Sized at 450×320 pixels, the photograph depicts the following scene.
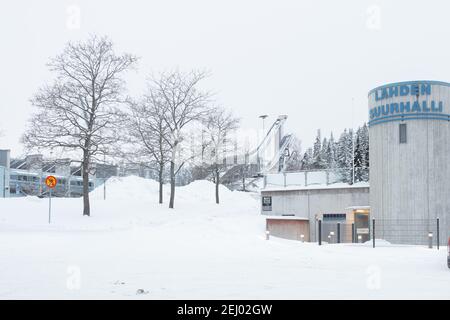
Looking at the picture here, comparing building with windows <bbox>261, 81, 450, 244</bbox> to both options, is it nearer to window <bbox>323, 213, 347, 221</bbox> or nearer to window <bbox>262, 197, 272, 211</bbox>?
window <bbox>323, 213, 347, 221</bbox>

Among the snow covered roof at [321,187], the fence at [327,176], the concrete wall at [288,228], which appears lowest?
the concrete wall at [288,228]

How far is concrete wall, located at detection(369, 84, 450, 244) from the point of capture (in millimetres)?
25531

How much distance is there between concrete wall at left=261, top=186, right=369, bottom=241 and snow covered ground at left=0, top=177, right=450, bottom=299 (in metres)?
4.51

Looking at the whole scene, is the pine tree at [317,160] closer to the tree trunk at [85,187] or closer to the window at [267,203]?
the window at [267,203]

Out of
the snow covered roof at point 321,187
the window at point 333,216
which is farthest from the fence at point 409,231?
the snow covered roof at point 321,187

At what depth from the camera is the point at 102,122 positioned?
32250mm

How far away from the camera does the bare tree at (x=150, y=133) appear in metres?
36.9

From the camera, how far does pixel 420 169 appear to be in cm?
2562

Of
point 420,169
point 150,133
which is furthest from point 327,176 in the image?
point 150,133

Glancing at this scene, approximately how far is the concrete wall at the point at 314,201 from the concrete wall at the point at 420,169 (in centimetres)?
350

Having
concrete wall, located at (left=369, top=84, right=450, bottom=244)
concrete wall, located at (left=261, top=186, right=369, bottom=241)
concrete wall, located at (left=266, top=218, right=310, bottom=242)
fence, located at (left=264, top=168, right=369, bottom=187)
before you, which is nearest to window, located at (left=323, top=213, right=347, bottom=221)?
concrete wall, located at (left=261, top=186, right=369, bottom=241)

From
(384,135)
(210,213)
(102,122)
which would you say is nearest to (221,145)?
(210,213)

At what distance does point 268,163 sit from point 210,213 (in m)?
11.1

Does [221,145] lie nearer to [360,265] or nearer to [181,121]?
[181,121]
